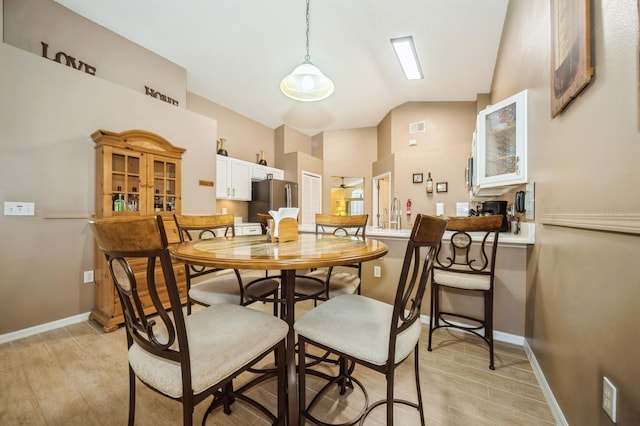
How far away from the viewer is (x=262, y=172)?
5262 mm

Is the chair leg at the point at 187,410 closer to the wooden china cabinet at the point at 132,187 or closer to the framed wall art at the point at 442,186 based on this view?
the wooden china cabinet at the point at 132,187

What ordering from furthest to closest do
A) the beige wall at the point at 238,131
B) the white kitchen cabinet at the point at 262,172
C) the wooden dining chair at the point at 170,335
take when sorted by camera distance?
the white kitchen cabinet at the point at 262,172, the beige wall at the point at 238,131, the wooden dining chair at the point at 170,335

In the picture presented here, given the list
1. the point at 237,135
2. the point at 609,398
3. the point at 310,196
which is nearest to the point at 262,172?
the point at 237,135

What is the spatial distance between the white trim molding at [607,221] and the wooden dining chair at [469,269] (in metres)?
0.57

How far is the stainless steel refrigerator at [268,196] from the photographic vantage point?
16.0ft

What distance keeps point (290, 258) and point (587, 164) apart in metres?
1.37

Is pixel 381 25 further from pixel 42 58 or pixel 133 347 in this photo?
pixel 133 347

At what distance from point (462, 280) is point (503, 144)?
4.47 ft

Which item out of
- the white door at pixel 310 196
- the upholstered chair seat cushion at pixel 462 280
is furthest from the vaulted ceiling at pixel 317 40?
the upholstered chair seat cushion at pixel 462 280

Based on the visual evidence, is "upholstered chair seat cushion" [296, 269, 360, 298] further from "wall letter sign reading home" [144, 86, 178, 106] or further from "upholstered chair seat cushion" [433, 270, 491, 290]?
"wall letter sign reading home" [144, 86, 178, 106]

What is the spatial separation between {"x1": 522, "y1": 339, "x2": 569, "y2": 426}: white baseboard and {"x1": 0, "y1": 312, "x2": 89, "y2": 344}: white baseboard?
3.86 metres

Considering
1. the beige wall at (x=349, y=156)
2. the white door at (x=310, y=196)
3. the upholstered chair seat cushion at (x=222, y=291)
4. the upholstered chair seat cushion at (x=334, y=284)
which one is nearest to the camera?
the upholstered chair seat cushion at (x=222, y=291)

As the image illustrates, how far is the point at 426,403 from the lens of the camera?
1.43 m

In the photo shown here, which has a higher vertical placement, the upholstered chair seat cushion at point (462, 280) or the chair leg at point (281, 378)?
the upholstered chair seat cushion at point (462, 280)
